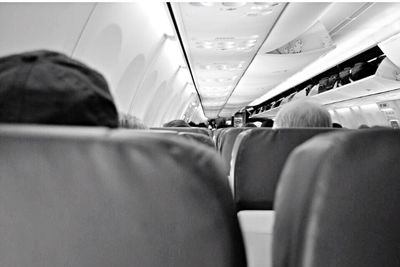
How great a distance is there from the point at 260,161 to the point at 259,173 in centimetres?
11

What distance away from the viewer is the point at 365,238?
79 cm

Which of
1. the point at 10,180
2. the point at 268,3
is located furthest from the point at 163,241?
the point at 268,3

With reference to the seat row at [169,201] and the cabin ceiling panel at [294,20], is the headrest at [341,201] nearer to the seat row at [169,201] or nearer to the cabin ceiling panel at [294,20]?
the seat row at [169,201]

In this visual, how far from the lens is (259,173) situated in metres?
2.54

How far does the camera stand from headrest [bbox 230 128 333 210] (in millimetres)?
2322

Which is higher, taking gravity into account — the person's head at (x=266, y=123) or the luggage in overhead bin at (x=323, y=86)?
the luggage in overhead bin at (x=323, y=86)

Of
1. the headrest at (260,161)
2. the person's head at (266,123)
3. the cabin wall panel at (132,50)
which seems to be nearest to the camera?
the headrest at (260,161)

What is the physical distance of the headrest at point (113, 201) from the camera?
0.61 meters

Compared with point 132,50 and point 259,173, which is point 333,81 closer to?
point 132,50

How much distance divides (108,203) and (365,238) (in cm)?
55

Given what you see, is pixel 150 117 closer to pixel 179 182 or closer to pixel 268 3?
pixel 268 3

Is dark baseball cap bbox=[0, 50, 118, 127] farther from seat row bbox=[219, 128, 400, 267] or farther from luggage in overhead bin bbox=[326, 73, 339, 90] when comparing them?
luggage in overhead bin bbox=[326, 73, 339, 90]

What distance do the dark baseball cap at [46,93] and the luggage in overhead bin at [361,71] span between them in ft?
32.6

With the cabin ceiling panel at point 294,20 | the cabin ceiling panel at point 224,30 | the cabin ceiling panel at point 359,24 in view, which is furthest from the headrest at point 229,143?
the cabin ceiling panel at point 359,24
